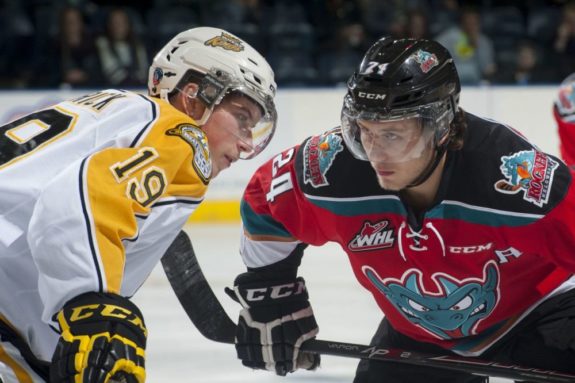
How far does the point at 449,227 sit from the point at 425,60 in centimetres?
38

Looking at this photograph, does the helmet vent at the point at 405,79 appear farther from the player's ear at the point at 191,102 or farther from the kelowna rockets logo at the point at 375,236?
the player's ear at the point at 191,102

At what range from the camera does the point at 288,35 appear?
8.03m

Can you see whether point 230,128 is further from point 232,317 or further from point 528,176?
point 232,317

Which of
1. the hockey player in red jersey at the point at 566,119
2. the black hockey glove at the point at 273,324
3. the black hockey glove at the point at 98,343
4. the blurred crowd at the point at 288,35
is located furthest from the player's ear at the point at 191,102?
the blurred crowd at the point at 288,35

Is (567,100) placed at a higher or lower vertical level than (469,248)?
lower

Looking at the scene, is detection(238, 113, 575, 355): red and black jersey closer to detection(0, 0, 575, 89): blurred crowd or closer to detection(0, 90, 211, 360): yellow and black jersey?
detection(0, 90, 211, 360): yellow and black jersey

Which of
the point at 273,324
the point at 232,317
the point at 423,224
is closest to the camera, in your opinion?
the point at 423,224

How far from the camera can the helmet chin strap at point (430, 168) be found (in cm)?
232

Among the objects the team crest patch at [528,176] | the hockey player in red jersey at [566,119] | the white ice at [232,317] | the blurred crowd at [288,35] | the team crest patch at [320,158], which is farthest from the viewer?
the blurred crowd at [288,35]

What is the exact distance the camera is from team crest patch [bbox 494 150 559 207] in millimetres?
2246

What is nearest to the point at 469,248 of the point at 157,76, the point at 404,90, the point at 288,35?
the point at 404,90

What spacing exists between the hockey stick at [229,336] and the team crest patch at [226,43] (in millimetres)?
541

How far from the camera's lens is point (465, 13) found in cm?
783

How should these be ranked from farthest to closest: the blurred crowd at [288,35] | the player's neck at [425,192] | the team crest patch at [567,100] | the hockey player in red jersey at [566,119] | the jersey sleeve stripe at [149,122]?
1. the blurred crowd at [288,35]
2. the team crest patch at [567,100]
3. the hockey player in red jersey at [566,119]
4. the player's neck at [425,192]
5. the jersey sleeve stripe at [149,122]
